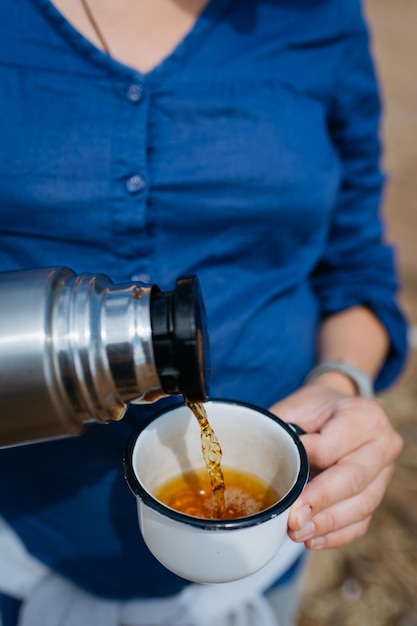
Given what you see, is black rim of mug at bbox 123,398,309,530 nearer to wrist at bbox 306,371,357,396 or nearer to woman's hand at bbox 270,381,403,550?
woman's hand at bbox 270,381,403,550

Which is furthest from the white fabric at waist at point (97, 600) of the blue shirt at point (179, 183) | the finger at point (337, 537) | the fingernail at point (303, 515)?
the fingernail at point (303, 515)

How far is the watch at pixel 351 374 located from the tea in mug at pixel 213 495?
220mm

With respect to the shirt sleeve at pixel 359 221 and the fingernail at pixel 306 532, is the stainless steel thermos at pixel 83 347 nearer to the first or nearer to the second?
the fingernail at pixel 306 532

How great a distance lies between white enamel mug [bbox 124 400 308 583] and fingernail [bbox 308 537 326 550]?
68 millimetres

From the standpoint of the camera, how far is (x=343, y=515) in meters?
0.65

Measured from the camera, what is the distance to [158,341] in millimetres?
451

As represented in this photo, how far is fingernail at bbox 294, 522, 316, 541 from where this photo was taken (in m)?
0.59

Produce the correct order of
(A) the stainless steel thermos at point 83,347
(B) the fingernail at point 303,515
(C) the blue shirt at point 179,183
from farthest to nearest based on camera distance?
(C) the blue shirt at point 179,183, (B) the fingernail at point 303,515, (A) the stainless steel thermos at point 83,347

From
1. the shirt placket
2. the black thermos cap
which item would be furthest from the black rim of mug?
the shirt placket

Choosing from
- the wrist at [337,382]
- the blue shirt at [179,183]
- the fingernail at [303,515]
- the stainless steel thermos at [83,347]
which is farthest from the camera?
the wrist at [337,382]

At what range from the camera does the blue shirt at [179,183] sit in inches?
26.4

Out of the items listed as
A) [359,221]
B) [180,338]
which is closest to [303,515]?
[180,338]

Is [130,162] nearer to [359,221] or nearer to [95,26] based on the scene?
[95,26]

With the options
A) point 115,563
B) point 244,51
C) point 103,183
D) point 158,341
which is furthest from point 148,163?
point 115,563
